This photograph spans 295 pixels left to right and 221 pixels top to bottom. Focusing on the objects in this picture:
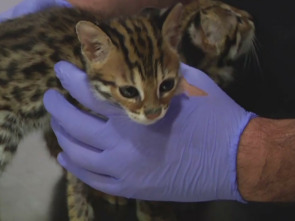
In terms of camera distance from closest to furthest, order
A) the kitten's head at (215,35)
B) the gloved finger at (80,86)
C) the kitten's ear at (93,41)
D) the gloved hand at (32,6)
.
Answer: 1. the kitten's ear at (93,41)
2. the gloved finger at (80,86)
3. the kitten's head at (215,35)
4. the gloved hand at (32,6)

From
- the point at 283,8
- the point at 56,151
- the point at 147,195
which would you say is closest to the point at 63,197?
the point at 56,151

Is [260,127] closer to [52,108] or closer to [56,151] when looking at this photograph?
[52,108]

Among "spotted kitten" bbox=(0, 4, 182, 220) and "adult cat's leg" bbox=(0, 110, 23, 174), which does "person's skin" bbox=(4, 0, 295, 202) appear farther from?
"adult cat's leg" bbox=(0, 110, 23, 174)

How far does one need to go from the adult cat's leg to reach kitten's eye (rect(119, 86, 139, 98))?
0.29 metres

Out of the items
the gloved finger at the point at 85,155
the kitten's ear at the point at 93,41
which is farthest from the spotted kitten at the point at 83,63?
the gloved finger at the point at 85,155

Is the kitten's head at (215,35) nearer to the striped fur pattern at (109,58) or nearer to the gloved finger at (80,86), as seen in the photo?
the striped fur pattern at (109,58)

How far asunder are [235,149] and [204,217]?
216mm

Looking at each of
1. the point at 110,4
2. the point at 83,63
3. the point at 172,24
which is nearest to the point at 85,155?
the point at 83,63

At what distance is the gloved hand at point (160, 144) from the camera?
82 cm

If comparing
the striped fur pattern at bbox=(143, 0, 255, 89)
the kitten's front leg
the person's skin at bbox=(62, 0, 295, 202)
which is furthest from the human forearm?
the kitten's front leg

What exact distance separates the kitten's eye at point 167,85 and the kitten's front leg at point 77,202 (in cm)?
35

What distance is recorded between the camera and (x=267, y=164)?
0.82 meters

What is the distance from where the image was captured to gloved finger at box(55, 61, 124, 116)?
2.66 feet

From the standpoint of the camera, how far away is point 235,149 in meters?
0.84
